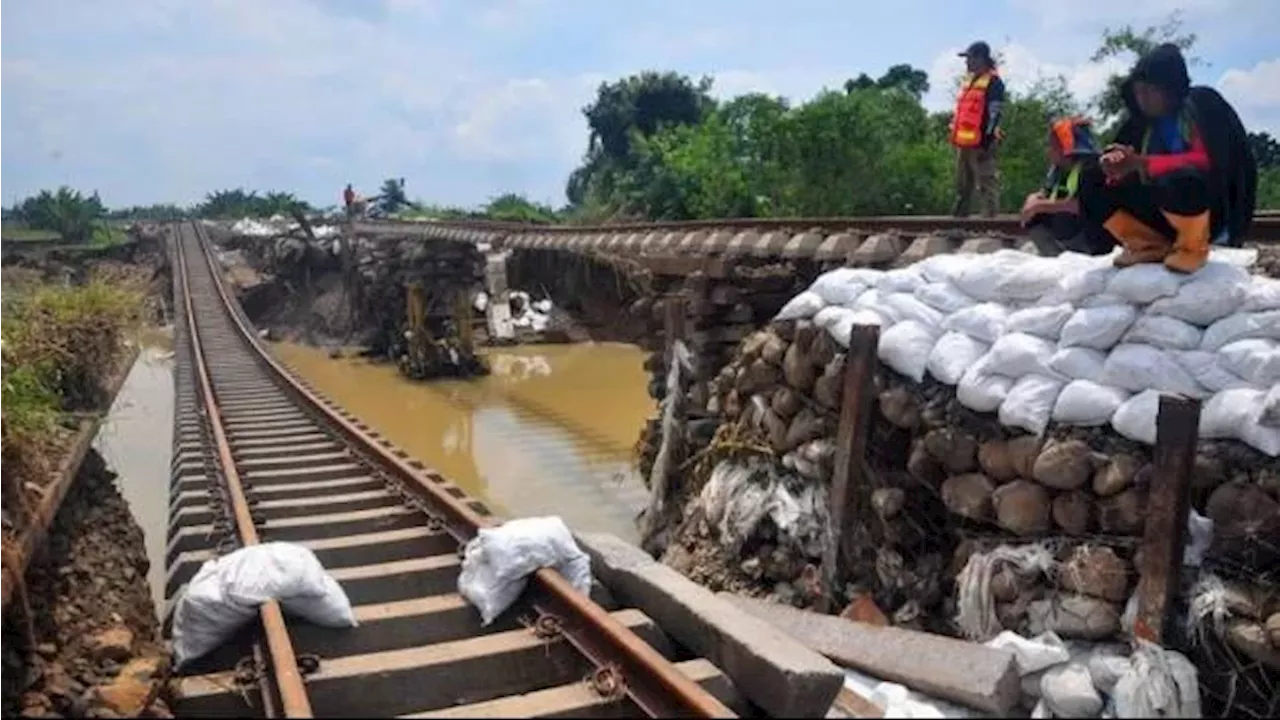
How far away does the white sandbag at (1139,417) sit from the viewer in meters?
4.39

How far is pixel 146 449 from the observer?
14289 mm

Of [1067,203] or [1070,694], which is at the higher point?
[1067,203]

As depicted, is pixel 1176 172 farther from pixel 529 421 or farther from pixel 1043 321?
pixel 529 421

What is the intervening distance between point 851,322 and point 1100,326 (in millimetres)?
1478

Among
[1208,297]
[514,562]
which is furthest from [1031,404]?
[514,562]

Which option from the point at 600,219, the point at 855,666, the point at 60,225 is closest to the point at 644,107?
the point at 600,219

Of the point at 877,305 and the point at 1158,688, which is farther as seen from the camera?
the point at 877,305

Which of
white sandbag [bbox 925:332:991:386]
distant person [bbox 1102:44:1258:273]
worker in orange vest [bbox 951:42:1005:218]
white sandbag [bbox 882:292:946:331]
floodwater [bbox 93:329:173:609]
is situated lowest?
floodwater [bbox 93:329:173:609]

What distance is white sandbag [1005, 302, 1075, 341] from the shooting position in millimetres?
5051

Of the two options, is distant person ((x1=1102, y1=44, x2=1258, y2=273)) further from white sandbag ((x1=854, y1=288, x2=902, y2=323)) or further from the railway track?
the railway track

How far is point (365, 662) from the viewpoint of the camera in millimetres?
3600

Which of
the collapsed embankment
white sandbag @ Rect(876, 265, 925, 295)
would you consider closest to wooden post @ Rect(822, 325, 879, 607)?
the collapsed embankment

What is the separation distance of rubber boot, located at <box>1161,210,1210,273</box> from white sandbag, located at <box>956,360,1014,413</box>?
0.84 meters

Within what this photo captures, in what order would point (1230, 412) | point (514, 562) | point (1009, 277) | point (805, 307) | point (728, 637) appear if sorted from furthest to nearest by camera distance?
point (805, 307) < point (1009, 277) < point (1230, 412) < point (514, 562) < point (728, 637)
